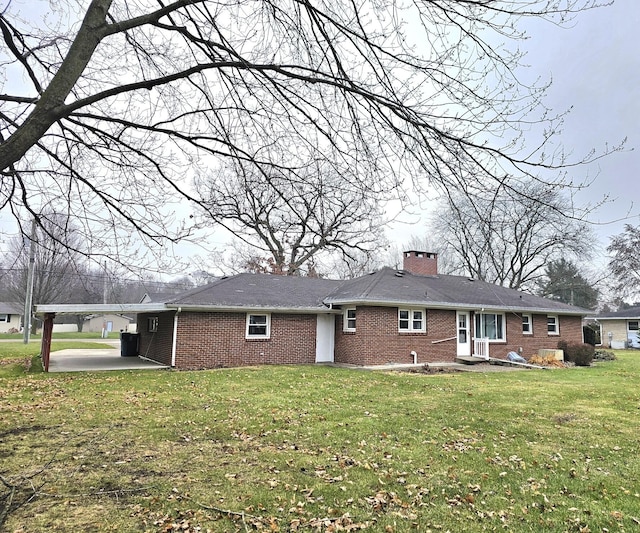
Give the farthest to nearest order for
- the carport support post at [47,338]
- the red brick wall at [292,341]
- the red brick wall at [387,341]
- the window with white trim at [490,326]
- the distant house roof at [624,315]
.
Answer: the distant house roof at [624,315] < the window with white trim at [490,326] < the red brick wall at [387,341] < the red brick wall at [292,341] < the carport support post at [47,338]

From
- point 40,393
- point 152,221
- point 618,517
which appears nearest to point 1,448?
point 152,221

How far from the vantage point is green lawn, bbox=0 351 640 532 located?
414 cm

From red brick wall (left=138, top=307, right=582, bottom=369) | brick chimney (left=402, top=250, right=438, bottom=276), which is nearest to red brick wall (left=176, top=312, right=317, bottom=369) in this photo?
red brick wall (left=138, top=307, right=582, bottom=369)

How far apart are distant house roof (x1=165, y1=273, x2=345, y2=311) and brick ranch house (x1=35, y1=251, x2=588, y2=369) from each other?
47mm

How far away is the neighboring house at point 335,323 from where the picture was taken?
55.1 ft

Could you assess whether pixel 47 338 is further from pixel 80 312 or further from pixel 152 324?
pixel 152 324

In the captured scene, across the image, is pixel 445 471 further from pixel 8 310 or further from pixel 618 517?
pixel 8 310

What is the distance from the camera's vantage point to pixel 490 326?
21.0 meters

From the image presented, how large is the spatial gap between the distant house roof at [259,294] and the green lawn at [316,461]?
6016 millimetres

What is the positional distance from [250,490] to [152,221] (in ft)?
11.4

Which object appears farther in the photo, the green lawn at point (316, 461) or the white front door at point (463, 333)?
the white front door at point (463, 333)

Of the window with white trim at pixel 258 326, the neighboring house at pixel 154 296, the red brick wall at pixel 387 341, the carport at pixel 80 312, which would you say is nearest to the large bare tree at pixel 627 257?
the red brick wall at pixel 387 341

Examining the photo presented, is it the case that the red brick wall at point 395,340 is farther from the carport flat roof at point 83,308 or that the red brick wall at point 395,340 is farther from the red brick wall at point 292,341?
the carport flat roof at point 83,308

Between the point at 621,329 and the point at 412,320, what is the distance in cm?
2740
